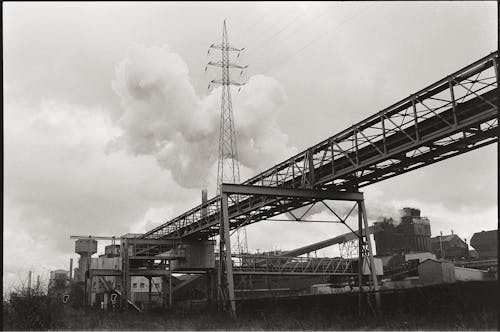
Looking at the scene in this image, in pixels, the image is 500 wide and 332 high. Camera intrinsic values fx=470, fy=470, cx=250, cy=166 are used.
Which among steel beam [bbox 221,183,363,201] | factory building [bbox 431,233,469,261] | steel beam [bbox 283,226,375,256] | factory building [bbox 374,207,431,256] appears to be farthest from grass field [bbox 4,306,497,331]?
factory building [bbox 431,233,469,261]

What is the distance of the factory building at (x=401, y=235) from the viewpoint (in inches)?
2709

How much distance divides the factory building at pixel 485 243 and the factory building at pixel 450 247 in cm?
180

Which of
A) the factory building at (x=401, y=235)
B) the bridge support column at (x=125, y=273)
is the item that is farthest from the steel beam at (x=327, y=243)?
the bridge support column at (x=125, y=273)

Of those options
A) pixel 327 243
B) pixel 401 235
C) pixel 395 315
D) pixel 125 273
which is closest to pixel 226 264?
pixel 395 315

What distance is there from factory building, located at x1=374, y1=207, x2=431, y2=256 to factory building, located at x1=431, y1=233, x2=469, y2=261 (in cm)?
239

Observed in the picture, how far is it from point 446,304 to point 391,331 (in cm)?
269

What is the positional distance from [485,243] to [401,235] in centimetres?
1329

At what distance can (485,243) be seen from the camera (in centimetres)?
7088

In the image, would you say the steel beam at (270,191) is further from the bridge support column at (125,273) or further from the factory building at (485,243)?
the factory building at (485,243)

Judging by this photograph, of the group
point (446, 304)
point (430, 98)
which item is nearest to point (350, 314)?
point (446, 304)

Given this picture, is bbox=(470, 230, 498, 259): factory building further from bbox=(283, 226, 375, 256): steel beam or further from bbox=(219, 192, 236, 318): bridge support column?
bbox=(219, 192, 236, 318): bridge support column

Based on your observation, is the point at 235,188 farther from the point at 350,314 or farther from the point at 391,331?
the point at 391,331

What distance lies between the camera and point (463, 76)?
14.3 m

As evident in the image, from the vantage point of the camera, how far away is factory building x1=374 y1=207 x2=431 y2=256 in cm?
6881
